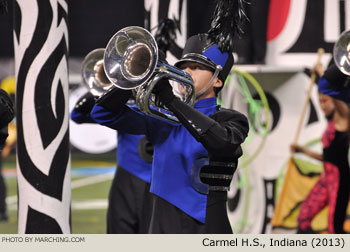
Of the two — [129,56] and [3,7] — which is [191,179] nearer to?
[129,56]

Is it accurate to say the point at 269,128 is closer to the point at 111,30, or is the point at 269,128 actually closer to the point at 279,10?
the point at 279,10

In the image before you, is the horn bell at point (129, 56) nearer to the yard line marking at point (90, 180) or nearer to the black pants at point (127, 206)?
the black pants at point (127, 206)

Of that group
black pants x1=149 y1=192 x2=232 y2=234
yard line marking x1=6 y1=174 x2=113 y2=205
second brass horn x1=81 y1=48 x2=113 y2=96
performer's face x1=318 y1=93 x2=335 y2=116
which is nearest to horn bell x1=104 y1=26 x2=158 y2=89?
black pants x1=149 y1=192 x2=232 y2=234

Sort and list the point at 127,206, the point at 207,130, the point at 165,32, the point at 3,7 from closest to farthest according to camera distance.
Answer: the point at 207,130
the point at 3,7
the point at 165,32
the point at 127,206

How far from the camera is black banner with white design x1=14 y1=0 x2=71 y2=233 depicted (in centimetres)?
354

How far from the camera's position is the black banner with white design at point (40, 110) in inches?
139

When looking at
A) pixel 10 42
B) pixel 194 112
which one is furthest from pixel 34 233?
pixel 10 42

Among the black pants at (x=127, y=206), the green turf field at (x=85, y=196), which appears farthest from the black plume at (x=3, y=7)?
the green turf field at (x=85, y=196)

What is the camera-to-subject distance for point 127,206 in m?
4.69

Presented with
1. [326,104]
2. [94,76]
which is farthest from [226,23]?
[326,104]

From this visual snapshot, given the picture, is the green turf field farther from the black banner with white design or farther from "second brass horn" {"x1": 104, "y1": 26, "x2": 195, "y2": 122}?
"second brass horn" {"x1": 104, "y1": 26, "x2": 195, "y2": 122}

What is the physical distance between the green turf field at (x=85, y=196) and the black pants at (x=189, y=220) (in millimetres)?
4211

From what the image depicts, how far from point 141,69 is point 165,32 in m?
1.22

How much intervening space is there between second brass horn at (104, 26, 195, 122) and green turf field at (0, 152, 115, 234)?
14.2 ft
